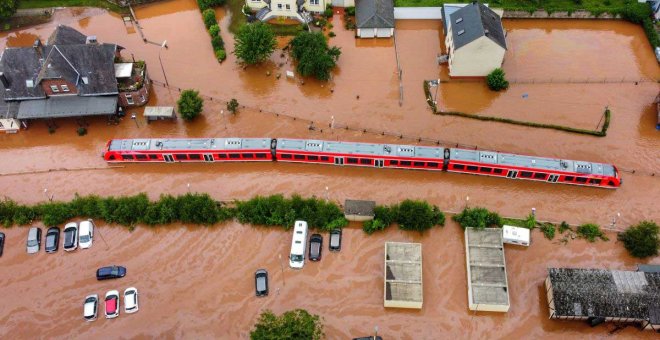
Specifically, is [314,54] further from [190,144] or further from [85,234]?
[85,234]

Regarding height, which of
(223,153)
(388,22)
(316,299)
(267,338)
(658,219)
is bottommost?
(267,338)

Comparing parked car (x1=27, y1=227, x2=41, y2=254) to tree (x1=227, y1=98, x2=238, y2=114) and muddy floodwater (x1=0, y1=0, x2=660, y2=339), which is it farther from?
tree (x1=227, y1=98, x2=238, y2=114)

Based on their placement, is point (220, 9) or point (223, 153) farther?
point (220, 9)

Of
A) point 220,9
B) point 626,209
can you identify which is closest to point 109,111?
point 220,9

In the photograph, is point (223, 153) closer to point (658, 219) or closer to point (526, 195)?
point (526, 195)

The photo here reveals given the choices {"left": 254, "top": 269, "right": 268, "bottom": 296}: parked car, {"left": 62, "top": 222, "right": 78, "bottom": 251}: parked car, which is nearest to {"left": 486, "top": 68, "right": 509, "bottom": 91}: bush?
{"left": 254, "top": 269, "right": 268, "bottom": 296}: parked car
